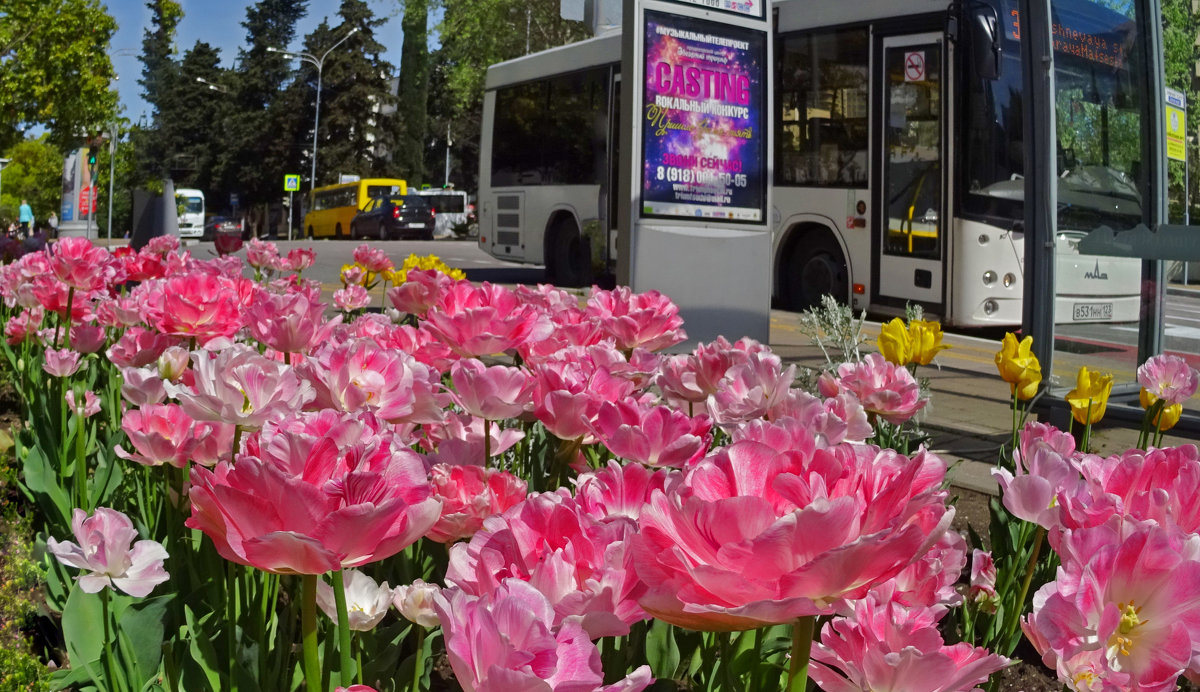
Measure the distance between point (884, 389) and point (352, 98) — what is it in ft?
216

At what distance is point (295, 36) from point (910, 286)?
7163 cm

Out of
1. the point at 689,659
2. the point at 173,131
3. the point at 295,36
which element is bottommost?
the point at 689,659

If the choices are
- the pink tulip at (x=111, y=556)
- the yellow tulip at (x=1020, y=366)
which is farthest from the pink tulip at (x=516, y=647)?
the yellow tulip at (x=1020, y=366)

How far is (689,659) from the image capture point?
1724mm

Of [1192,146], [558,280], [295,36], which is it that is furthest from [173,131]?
[1192,146]

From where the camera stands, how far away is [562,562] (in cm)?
82

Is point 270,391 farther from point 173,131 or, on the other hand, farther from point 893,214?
point 173,131

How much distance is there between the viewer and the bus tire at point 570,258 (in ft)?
57.4

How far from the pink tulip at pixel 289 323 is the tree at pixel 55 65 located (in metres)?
20.0

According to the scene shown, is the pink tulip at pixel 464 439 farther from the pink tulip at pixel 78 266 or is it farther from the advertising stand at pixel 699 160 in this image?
the advertising stand at pixel 699 160

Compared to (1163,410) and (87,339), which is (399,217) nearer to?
(87,339)

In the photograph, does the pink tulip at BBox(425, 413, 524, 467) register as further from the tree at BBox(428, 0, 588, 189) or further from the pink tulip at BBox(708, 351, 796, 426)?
the tree at BBox(428, 0, 588, 189)

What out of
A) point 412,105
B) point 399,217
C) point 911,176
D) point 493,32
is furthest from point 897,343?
point 412,105

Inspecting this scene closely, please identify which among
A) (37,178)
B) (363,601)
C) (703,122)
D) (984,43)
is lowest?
(363,601)
